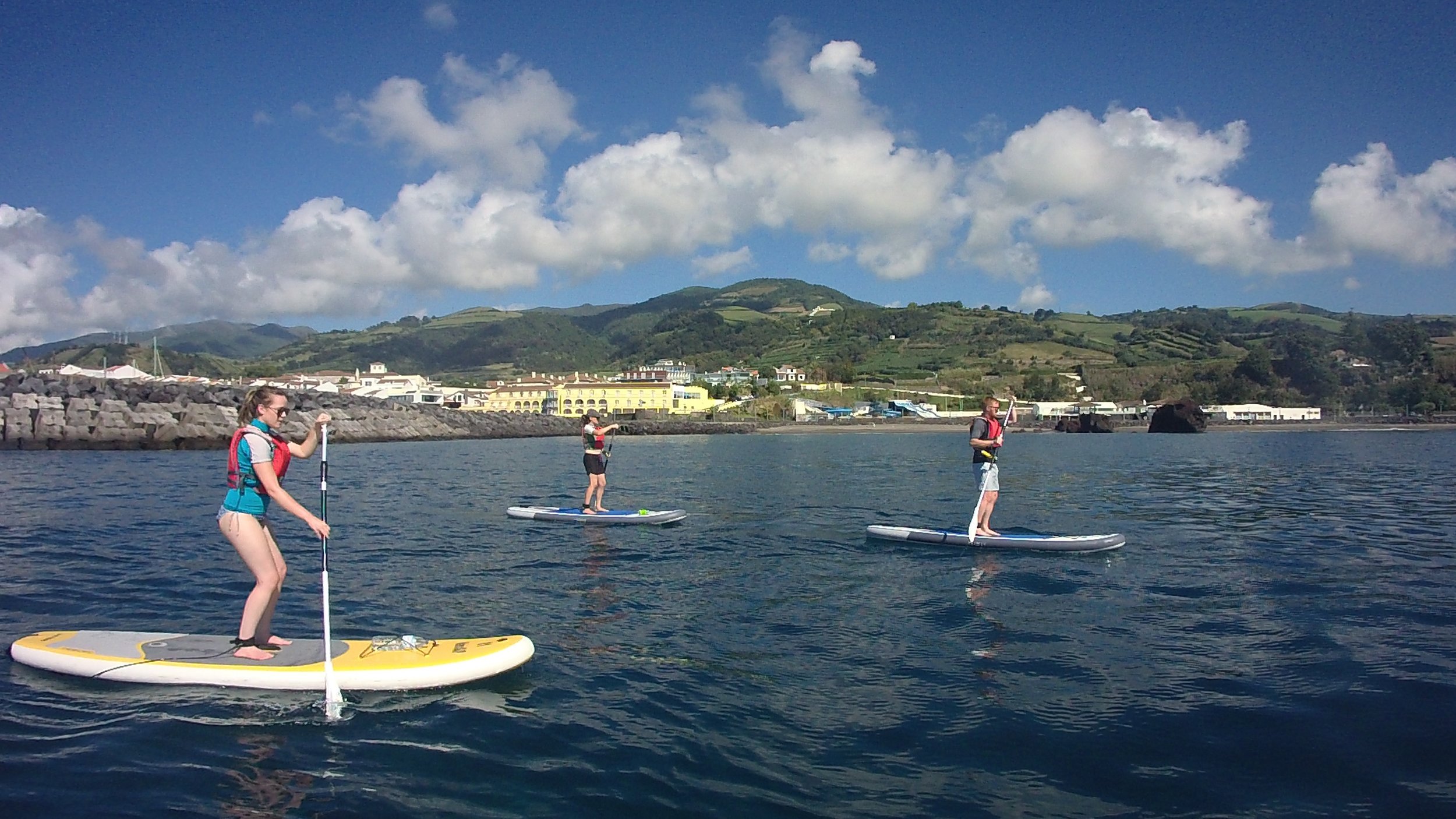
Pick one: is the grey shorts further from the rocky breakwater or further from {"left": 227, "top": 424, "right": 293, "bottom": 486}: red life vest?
the rocky breakwater

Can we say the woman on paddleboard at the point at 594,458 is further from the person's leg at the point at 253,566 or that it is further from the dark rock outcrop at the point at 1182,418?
the dark rock outcrop at the point at 1182,418

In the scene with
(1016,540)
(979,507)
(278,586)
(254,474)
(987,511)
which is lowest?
(1016,540)

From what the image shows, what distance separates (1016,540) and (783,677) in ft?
29.6

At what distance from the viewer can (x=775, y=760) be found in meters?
6.47

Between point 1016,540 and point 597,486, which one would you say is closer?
point 1016,540

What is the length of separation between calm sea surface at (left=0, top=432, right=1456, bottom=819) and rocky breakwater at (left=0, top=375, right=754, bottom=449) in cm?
3029

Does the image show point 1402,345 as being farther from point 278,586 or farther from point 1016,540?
point 278,586

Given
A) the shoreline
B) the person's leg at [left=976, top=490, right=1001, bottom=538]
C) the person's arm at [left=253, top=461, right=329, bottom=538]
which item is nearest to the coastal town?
the shoreline

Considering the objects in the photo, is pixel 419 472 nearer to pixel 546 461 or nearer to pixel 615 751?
pixel 546 461

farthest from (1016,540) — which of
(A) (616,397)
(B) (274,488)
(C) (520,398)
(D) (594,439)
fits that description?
(C) (520,398)

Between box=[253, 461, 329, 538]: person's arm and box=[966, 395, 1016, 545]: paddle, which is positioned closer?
box=[253, 461, 329, 538]: person's arm

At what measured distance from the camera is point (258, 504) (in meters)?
8.06

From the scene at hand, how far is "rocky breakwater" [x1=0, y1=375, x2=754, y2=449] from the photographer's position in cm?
5672

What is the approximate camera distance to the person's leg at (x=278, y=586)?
8148 mm
